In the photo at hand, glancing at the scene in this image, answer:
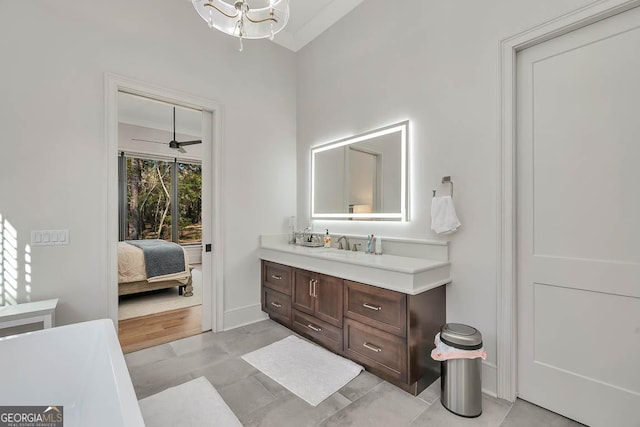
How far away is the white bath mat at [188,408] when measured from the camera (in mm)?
1717

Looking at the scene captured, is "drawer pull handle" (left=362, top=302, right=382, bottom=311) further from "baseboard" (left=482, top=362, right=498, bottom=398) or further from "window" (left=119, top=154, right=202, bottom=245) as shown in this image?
"window" (left=119, top=154, right=202, bottom=245)

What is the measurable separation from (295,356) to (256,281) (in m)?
1.13

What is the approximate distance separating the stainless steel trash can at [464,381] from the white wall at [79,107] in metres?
2.23

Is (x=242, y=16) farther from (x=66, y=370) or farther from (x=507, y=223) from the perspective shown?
(x=66, y=370)

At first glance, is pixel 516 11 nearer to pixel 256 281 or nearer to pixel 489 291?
pixel 489 291

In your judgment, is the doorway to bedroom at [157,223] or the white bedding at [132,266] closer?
the doorway to bedroom at [157,223]

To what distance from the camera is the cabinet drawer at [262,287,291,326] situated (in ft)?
9.98

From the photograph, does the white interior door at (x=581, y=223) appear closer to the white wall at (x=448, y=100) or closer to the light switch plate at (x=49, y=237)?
the white wall at (x=448, y=100)

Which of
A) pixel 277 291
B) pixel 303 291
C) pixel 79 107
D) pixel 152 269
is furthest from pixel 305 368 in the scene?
pixel 152 269

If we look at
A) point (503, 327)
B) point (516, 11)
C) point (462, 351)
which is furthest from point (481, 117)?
point (462, 351)

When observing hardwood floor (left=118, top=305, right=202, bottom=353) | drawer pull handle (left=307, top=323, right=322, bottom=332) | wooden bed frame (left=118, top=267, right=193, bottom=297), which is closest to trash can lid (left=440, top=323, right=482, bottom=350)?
drawer pull handle (left=307, top=323, right=322, bottom=332)

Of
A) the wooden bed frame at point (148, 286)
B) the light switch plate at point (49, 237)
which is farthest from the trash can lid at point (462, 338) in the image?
the wooden bed frame at point (148, 286)

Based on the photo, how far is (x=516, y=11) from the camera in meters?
1.94

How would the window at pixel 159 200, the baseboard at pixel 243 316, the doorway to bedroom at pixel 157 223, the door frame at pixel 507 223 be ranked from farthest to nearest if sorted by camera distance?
the window at pixel 159 200
the doorway to bedroom at pixel 157 223
the baseboard at pixel 243 316
the door frame at pixel 507 223
